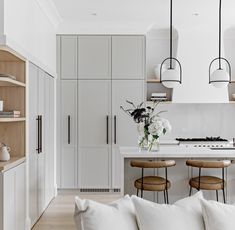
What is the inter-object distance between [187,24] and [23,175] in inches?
156

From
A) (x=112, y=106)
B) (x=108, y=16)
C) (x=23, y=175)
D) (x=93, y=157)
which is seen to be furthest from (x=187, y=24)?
(x=23, y=175)

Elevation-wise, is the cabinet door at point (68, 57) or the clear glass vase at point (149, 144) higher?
the cabinet door at point (68, 57)

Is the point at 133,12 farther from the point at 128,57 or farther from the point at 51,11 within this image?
the point at 51,11

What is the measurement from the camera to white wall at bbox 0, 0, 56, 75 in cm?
344

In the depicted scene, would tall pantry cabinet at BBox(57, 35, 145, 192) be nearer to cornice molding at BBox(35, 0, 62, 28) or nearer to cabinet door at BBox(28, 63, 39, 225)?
cornice molding at BBox(35, 0, 62, 28)

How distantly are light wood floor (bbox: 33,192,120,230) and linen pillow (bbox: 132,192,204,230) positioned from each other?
2.60 m

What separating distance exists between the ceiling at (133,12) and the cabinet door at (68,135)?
1.07 metres

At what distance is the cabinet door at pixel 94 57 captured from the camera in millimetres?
6223

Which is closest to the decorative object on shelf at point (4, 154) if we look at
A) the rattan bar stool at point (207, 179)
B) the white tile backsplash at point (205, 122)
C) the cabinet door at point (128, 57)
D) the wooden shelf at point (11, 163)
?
the wooden shelf at point (11, 163)

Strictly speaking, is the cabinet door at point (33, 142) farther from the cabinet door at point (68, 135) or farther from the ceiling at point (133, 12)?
the cabinet door at point (68, 135)

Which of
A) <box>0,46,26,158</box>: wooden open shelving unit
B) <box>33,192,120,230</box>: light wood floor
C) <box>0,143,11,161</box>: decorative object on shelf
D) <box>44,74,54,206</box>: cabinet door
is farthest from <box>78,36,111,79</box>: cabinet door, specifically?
<box>0,143,11,161</box>: decorative object on shelf

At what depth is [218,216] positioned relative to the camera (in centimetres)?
206

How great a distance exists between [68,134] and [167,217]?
4331 mm

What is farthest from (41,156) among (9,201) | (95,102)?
(95,102)
